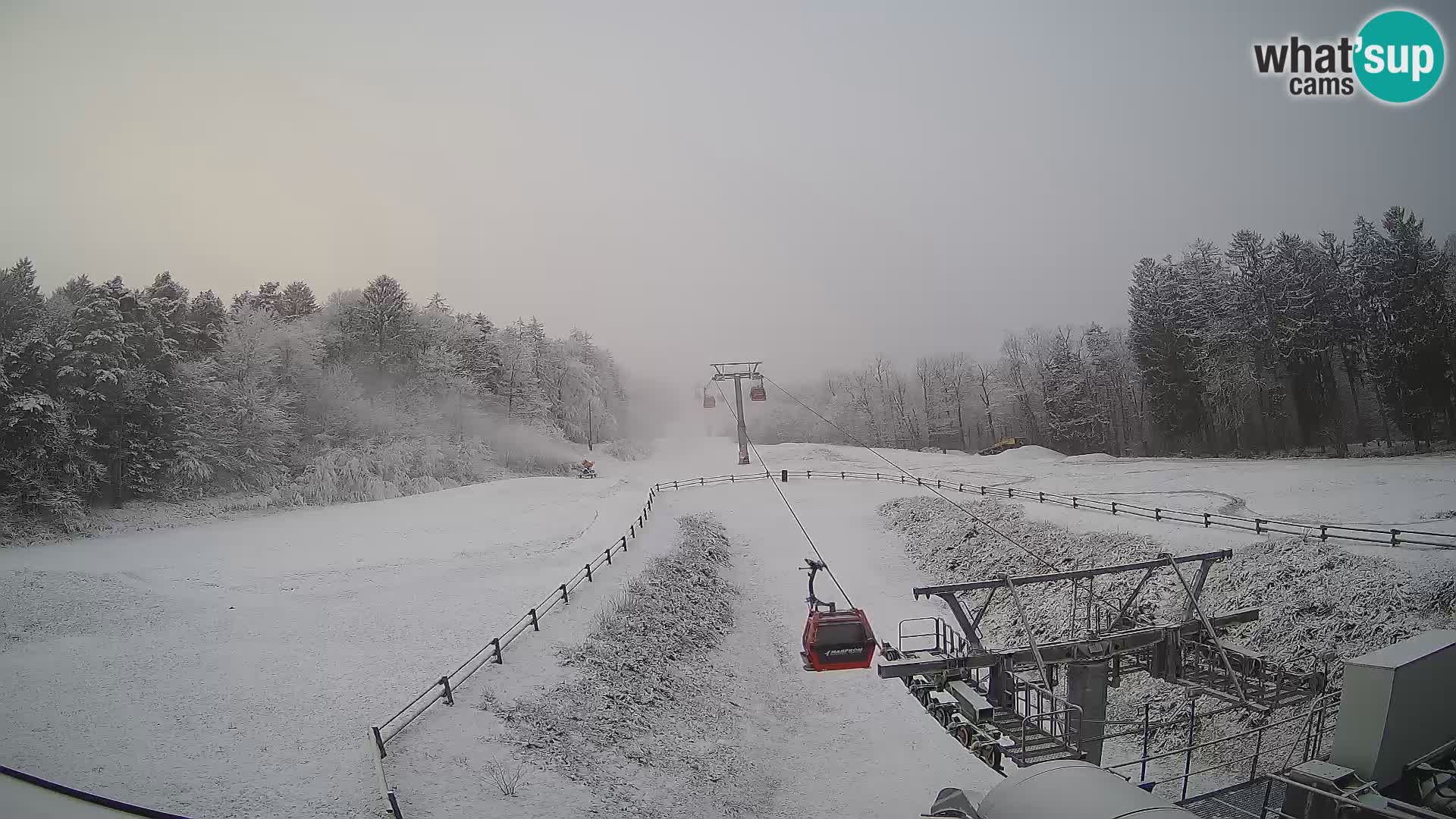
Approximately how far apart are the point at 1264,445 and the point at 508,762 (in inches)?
1486

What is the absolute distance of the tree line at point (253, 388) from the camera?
759 inches

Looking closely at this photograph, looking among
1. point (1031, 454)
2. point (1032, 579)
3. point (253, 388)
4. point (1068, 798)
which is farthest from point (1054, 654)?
point (253, 388)

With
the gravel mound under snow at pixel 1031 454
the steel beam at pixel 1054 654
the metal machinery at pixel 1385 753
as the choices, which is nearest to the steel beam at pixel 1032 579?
the steel beam at pixel 1054 654

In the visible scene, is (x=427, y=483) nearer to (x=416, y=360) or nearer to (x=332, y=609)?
(x=416, y=360)

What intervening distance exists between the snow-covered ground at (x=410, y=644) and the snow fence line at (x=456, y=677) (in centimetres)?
25

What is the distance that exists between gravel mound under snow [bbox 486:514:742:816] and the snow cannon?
6.79m

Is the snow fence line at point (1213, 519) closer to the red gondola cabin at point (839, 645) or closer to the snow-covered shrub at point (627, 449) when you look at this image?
the red gondola cabin at point (839, 645)

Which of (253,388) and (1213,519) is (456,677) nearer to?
(1213,519)

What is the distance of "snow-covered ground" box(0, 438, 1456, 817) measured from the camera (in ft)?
33.9

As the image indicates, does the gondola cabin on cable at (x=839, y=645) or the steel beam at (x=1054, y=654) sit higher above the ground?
the gondola cabin on cable at (x=839, y=645)

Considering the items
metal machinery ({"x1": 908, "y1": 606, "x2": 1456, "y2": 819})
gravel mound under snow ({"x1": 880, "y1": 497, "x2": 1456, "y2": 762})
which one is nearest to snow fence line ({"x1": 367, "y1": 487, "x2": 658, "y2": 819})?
metal machinery ({"x1": 908, "y1": 606, "x2": 1456, "y2": 819})

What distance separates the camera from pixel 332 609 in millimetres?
18516

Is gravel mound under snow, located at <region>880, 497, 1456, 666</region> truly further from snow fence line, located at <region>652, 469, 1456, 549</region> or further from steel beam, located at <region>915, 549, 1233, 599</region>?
steel beam, located at <region>915, 549, 1233, 599</region>

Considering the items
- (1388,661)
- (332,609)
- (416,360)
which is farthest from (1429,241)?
(416,360)
